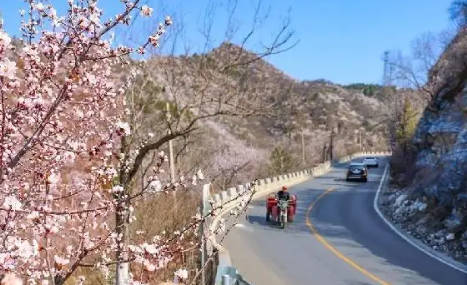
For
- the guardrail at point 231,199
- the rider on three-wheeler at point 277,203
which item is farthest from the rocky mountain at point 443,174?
the guardrail at point 231,199

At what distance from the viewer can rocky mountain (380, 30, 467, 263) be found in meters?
18.1

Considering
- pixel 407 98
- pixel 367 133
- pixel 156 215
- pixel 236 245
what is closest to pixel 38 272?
pixel 156 215

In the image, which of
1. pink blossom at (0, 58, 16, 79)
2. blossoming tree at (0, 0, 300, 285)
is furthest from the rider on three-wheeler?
pink blossom at (0, 58, 16, 79)

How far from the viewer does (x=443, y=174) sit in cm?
2088

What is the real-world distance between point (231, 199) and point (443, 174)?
17513 millimetres

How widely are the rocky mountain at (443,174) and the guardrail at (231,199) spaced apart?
262 inches

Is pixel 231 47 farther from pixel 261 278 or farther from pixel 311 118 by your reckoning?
pixel 311 118

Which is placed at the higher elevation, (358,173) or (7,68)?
(7,68)

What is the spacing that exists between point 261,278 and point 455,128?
1795cm

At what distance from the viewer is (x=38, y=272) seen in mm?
4617

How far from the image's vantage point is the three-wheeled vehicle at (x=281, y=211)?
21062mm

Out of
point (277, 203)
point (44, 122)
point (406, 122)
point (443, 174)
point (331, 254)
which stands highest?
point (406, 122)

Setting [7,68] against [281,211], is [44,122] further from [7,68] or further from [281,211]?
[281,211]

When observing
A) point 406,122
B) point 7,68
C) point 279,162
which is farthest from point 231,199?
point 279,162
